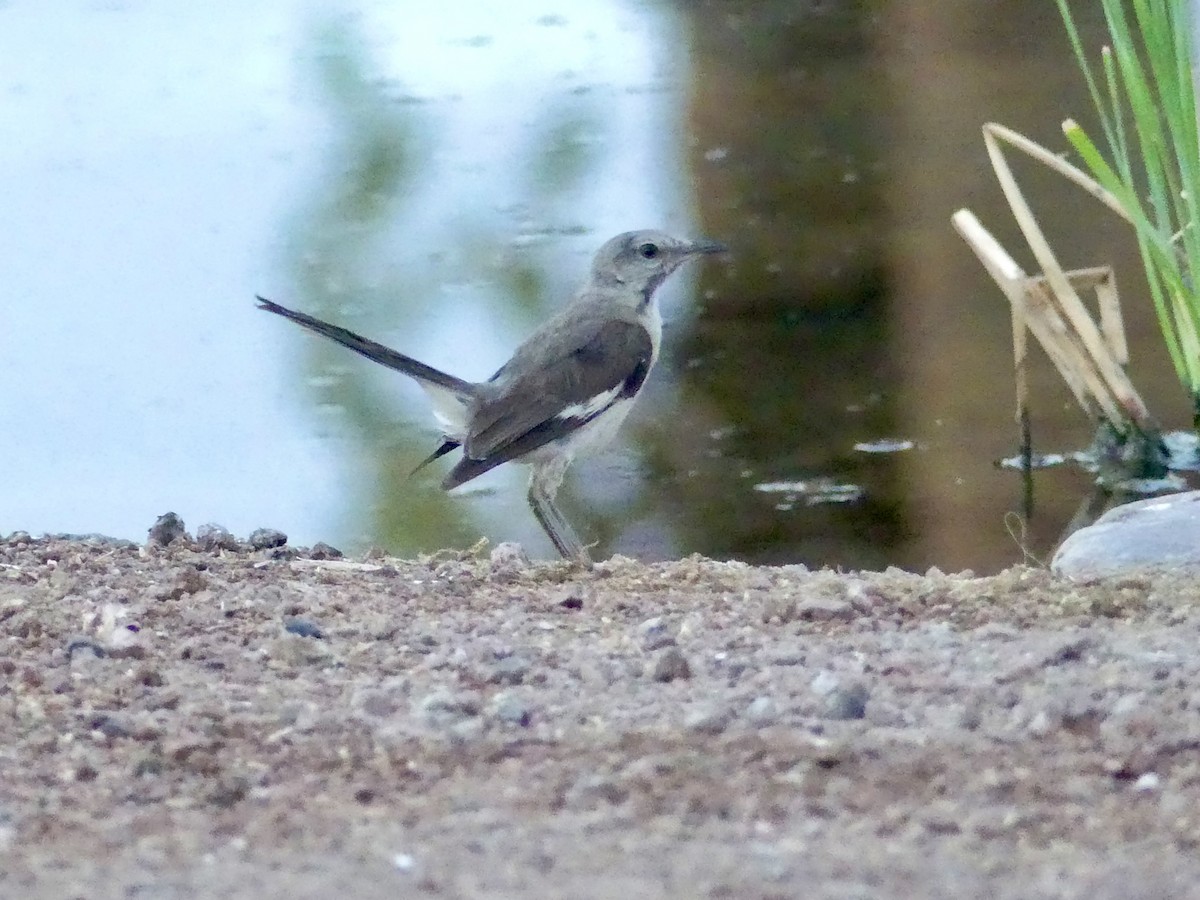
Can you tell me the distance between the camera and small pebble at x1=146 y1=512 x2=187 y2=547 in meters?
5.12

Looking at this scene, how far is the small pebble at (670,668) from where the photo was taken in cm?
345

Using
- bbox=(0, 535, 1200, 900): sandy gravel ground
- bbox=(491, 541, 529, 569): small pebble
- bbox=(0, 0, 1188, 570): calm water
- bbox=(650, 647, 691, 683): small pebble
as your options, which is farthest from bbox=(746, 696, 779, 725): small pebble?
bbox=(0, 0, 1188, 570): calm water

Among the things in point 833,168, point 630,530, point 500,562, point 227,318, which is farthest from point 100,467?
point 833,168

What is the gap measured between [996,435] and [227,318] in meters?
3.56

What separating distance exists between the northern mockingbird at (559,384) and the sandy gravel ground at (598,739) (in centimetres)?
125

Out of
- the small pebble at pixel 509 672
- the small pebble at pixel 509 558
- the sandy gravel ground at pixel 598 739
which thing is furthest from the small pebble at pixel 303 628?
the small pebble at pixel 509 558

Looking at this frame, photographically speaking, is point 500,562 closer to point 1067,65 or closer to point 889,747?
point 889,747

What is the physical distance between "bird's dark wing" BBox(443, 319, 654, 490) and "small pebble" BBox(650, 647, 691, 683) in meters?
2.06

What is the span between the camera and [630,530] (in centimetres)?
641

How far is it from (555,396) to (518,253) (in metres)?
3.21

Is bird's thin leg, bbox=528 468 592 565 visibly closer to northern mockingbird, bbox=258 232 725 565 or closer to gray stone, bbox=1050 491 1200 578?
northern mockingbird, bbox=258 232 725 565

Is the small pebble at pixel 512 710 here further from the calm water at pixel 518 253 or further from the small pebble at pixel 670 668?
the calm water at pixel 518 253

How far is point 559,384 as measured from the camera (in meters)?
5.71

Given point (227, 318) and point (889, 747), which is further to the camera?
point (227, 318)
